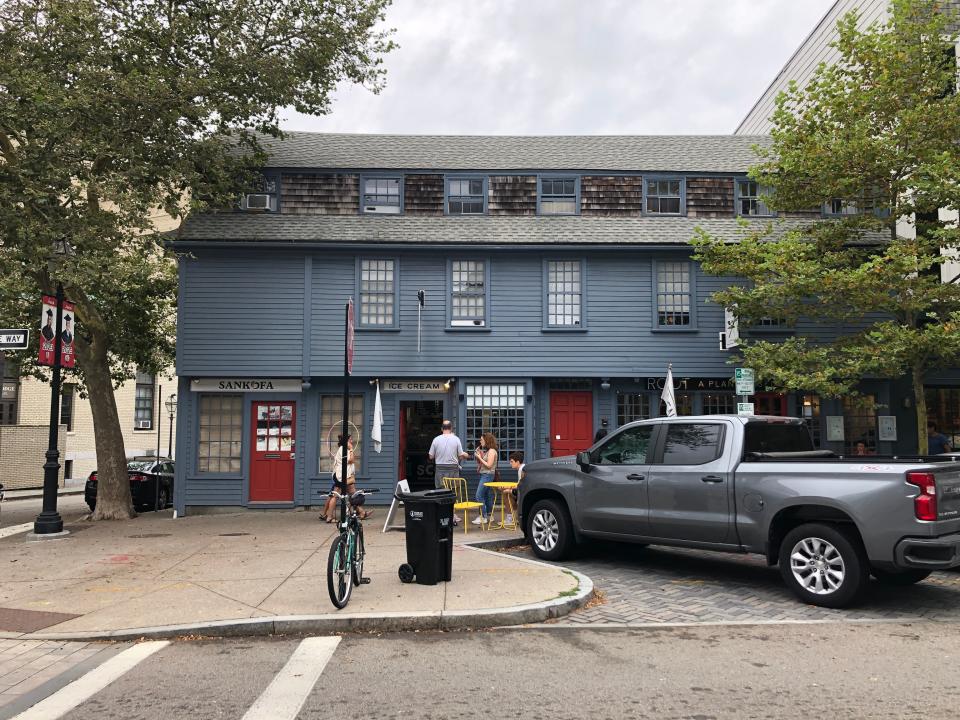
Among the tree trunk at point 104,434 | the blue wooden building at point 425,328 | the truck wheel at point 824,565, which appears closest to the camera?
the truck wheel at point 824,565

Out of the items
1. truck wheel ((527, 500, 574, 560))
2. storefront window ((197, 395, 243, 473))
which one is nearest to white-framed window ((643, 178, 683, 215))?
truck wheel ((527, 500, 574, 560))

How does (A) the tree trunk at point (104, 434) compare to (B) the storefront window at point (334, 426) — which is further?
(B) the storefront window at point (334, 426)

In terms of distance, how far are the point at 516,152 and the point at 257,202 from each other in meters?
6.43

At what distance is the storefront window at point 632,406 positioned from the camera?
54.4 feet

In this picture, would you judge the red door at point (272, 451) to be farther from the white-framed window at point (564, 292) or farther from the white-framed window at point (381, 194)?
the white-framed window at point (564, 292)

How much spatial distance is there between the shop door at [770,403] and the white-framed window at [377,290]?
332 inches

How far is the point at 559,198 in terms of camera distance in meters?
17.2

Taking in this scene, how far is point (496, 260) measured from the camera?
54.0 feet

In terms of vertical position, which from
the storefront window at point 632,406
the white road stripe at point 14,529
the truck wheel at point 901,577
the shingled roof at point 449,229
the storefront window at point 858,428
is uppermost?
the shingled roof at point 449,229

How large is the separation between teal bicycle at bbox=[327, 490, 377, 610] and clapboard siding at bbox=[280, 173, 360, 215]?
10.3 m

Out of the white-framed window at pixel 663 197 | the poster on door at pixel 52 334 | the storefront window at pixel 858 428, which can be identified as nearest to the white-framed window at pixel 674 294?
the white-framed window at pixel 663 197

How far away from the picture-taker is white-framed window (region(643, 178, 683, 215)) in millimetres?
17297

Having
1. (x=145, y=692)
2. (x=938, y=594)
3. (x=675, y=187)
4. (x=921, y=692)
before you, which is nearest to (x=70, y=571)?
(x=145, y=692)

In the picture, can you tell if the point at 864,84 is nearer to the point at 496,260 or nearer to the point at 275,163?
the point at 496,260
